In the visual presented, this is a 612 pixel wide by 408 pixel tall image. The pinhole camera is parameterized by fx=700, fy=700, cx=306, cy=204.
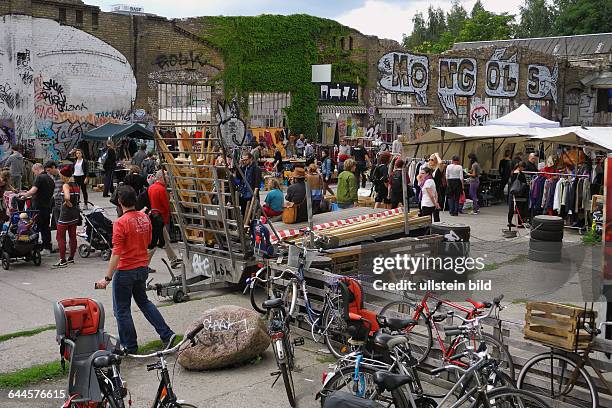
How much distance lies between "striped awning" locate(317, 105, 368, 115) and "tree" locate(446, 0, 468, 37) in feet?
201

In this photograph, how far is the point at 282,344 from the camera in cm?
682

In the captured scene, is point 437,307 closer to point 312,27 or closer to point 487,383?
point 487,383

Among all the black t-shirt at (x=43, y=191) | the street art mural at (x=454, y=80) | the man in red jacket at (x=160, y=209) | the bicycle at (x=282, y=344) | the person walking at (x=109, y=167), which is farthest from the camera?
the street art mural at (x=454, y=80)

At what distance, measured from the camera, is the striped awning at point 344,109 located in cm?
3184

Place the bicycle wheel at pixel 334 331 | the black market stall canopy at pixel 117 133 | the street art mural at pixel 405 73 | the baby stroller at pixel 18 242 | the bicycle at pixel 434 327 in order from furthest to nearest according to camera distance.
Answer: the street art mural at pixel 405 73
the black market stall canopy at pixel 117 133
the baby stroller at pixel 18 242
the bicycle wheel at pixel 334 331
the bicycle at pixel 434 327

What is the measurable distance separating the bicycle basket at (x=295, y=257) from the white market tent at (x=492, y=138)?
441 inches

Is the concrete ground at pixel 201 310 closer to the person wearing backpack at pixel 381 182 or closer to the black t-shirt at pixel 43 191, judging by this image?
the black t-shirt at pixel 43 191

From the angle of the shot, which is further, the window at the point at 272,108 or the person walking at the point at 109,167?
the window at the point at 272,108

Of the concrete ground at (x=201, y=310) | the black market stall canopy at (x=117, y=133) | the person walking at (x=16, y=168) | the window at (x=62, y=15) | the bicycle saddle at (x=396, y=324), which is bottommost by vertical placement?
the concrete ground at (x=201, y=310)

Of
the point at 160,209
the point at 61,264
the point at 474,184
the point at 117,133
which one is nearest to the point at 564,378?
the point at 160,209

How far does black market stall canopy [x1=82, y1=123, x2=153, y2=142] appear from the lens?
23141 mm

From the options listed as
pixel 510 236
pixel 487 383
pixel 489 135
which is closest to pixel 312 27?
pixel 489 135

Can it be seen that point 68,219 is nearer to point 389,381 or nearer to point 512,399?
point 389,381

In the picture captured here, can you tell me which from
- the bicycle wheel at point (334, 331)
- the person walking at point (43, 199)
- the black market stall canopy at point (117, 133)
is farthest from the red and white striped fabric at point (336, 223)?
the black market stall canopy at point (117, 133)
